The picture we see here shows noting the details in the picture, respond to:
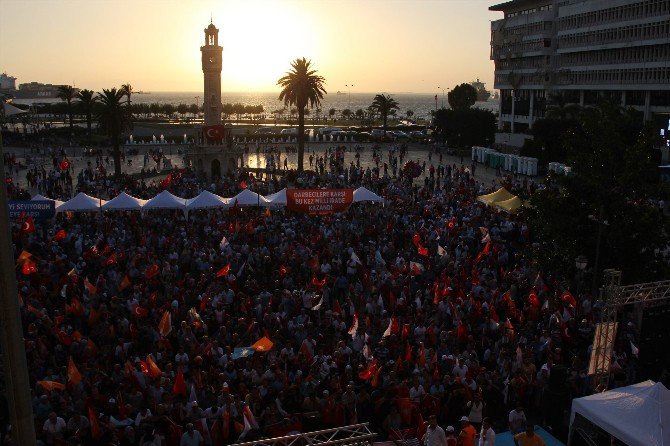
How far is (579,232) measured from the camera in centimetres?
1934

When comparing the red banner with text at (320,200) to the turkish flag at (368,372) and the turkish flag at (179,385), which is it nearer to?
the turkish flag at (368,372)

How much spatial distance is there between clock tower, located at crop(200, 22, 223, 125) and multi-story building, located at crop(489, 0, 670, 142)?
37.5m

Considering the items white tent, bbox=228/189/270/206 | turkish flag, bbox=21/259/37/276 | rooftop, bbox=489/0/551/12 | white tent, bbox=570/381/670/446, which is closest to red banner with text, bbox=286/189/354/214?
white tent, bbox=228/189/270/206

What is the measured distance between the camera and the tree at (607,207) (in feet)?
60.4

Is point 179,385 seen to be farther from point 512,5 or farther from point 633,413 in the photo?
point 512,5

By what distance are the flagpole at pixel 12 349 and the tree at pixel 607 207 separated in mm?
15894

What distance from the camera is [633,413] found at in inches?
411

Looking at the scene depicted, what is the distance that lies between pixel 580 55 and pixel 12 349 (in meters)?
77.5

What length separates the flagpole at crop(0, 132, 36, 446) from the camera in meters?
4.95

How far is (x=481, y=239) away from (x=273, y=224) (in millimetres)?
8258

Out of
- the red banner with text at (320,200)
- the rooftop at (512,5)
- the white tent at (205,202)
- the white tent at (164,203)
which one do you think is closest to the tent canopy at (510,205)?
the red banner with text at (320,200)

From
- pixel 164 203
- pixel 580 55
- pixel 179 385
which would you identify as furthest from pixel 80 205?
pixel 580 55

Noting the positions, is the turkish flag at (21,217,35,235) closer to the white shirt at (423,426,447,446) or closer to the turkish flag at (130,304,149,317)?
the turkish flag at (130,304,149,317)

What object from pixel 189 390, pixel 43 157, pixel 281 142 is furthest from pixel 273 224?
pixel 281 142
